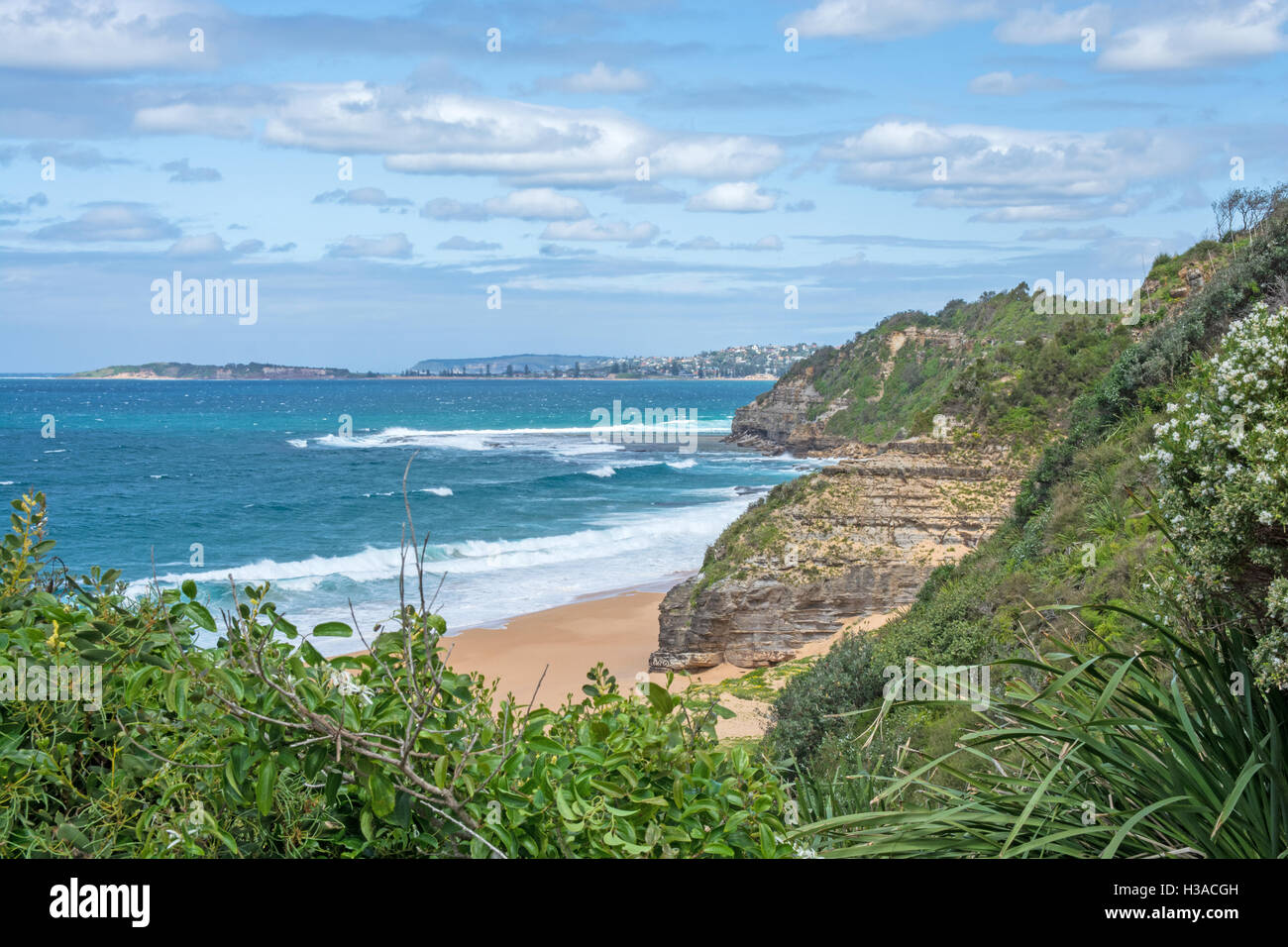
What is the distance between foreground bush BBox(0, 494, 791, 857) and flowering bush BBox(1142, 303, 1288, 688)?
1.83 m

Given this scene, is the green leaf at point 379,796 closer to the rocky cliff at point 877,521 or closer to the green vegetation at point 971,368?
the rocky cliff at point 877,521

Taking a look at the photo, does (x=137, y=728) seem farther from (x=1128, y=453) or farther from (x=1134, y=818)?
(x=1128, y=453)

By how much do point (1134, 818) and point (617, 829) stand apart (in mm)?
1456

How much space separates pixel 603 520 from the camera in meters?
48.5

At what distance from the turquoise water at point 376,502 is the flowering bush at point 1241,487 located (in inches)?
123

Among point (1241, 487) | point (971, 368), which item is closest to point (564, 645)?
point (971, 368)

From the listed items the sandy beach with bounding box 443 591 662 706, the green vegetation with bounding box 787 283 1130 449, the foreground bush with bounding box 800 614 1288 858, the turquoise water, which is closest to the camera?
the foreground bush with bounding box 800 614 1288 858

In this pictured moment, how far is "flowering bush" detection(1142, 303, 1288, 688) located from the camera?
10.4 feet

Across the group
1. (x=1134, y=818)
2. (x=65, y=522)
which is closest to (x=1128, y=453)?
(x=1134, y=818)

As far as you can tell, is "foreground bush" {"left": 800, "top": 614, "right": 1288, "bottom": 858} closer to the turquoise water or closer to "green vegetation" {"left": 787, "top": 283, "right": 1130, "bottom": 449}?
the turquoise water

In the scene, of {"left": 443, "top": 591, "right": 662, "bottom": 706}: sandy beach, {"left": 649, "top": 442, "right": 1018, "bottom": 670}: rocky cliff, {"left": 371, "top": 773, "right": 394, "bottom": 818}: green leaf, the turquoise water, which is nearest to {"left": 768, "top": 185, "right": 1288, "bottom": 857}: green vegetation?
{"left": 371, "top": 773, "right": 394, "bottom": 818}: green leaf

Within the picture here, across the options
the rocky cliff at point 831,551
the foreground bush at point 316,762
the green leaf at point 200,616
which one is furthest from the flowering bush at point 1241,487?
the rocky cliff at point 831,551

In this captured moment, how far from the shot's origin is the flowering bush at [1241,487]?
10.4 ft
